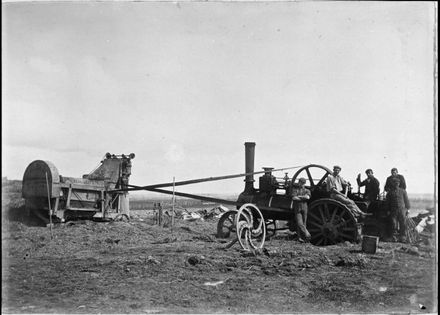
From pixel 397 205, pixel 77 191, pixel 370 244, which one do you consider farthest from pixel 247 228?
pixel 77 191

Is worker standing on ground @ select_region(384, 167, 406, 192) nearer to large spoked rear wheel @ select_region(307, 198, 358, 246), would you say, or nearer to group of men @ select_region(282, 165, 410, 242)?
group of men @ select_region(282, 165, 410, 242)

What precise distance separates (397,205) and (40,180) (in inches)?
370

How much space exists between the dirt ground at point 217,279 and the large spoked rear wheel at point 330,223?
1.35ft

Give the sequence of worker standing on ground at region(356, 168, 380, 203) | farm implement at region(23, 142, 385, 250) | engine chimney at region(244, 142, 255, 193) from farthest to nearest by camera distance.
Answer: engine chimney at region(244, 142, 255, 193), worker standing on ground at region(356, 168, 380, 203), farm implement at region(23, 142, 385, 250)

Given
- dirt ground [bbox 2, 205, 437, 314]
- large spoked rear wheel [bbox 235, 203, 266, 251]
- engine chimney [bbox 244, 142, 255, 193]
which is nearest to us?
dirt ground [bbox 2, 205, 437, 314]

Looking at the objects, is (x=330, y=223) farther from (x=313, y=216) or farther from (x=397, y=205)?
(x=397, y=205)

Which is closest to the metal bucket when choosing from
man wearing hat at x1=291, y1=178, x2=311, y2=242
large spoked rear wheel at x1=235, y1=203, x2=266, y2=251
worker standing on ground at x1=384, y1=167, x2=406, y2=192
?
man wearing hat at x1=291, y1=178, x2=311, y2=242

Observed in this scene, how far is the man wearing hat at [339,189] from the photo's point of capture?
952cm

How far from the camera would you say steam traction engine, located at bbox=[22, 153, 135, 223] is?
1220 cm

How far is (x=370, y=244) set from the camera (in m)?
8.48

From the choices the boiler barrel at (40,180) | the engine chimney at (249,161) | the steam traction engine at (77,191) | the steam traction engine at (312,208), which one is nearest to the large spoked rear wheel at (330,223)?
the steam traction engine at (312,208)

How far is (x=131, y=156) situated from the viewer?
49.5 ft

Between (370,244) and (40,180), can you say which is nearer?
(370,244)

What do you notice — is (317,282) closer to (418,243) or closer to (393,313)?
(393,313)
